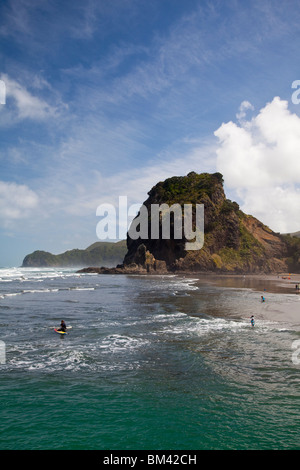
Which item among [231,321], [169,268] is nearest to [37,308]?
[231,321]

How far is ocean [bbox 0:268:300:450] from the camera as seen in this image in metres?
10.4

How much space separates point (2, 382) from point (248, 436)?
11.4m

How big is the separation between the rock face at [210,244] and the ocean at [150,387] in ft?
352

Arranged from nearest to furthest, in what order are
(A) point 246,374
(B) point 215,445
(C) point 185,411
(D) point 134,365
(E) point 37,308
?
(B) point 215,445
(C) point 185,411
(A) point 246,374
(D) point 134,365
(E) point 37,308

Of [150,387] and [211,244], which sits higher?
[211,244]

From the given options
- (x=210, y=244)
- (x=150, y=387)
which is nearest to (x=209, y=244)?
(x=210, y=244)

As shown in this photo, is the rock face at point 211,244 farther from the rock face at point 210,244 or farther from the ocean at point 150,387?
the ocean at point 150,387

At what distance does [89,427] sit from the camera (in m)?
11.0

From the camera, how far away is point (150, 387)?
47.0 feet

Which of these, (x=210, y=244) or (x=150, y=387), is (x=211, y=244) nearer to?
(x=210, y=244)

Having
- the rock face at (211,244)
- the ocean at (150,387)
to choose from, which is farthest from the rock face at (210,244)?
the ocean at (150,387)

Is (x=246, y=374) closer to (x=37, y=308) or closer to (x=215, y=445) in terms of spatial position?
(x=215, y=445)

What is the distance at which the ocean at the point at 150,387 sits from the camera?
10.4 m

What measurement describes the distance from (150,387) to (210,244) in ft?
426
